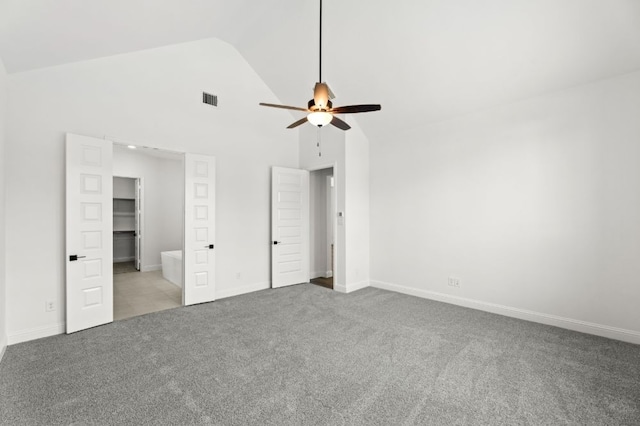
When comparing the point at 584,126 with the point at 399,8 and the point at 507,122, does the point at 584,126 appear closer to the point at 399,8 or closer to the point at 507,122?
the point at 507,122

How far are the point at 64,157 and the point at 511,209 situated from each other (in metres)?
5.60

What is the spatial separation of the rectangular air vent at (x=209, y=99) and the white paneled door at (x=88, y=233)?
61.3 inches

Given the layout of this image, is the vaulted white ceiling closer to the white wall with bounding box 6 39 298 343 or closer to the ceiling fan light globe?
the white wall with bounding box 6 39 298 343

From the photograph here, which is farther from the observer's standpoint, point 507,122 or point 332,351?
point 507,122

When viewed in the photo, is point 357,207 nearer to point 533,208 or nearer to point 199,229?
point 533,208

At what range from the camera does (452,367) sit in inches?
99.4

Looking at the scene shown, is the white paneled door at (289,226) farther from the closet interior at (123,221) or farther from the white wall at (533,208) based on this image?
the closet interior at (123,221)

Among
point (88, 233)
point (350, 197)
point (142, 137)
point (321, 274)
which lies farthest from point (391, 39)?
point (321, 274)

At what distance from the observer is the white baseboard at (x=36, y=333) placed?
3.04 meters

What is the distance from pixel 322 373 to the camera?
2.44 metres

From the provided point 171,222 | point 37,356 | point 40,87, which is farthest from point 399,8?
point 171,222

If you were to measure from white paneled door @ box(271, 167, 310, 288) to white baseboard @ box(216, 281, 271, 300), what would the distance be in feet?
0.55

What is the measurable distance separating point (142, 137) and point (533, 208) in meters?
5.26

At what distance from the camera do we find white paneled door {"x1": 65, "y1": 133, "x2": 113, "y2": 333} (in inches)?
130
